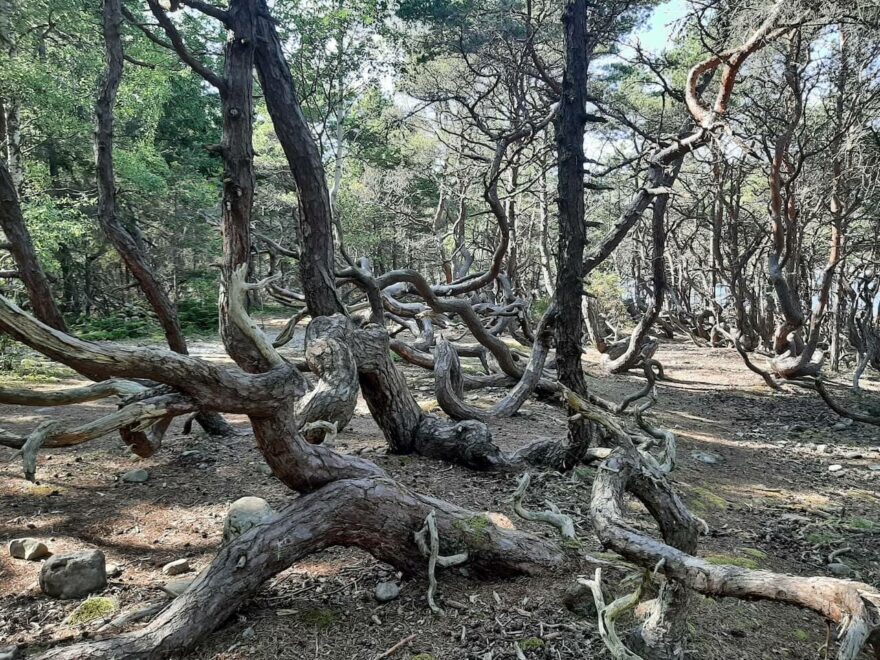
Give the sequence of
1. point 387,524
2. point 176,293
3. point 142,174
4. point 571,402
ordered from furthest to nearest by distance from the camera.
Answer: point 176,293 → point 142,174 → point 571,402 → point 387,524

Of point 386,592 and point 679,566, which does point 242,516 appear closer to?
point 386,592

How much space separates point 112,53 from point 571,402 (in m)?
5.62

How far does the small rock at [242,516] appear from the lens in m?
3.21

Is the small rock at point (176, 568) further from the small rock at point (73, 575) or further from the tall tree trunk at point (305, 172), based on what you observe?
the tall tree trunk at point (305, 172)

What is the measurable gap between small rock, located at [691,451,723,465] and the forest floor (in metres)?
0.03

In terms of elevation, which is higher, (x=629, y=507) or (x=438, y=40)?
(x=438, y=40)

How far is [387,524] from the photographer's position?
273 cm

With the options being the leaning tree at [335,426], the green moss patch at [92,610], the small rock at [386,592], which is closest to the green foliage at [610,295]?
the leaning tree at [335,426]

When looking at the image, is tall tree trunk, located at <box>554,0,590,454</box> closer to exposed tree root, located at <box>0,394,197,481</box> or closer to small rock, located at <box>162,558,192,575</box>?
small rock, located at <box>162,558,192,575</box>

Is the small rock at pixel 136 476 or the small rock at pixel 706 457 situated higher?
the small rock at pixel 136 476

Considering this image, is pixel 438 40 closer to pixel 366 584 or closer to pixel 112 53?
pixel 112 53

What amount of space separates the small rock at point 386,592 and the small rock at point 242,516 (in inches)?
34.0

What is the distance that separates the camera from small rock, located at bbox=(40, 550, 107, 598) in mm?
2877

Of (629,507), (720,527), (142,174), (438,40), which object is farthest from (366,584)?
(142,174)
